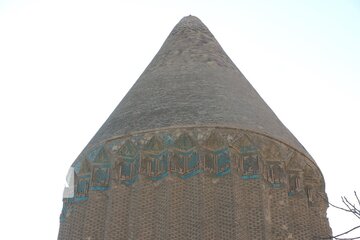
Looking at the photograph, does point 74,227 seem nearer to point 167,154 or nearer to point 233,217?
point 167,154

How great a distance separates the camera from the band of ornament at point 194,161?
10828 millimetres

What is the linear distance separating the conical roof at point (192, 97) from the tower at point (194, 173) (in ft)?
0.11

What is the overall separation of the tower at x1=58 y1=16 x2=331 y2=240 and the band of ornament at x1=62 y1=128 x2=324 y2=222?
2cm

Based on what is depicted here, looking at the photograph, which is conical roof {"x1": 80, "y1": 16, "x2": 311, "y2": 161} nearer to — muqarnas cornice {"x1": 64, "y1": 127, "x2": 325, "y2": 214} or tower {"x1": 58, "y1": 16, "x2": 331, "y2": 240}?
tower {"x1": 58, "y1": 16, "x2": 331, "y2": 240}


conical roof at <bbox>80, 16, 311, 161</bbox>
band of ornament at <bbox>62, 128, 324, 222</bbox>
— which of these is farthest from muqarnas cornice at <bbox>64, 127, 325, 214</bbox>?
conical roof at <bbox>80, 16, 311, 161</bbox>

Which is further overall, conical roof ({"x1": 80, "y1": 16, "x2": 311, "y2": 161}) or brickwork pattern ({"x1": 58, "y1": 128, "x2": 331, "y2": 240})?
conical roof ({"x1": 80, "y1": 16, "x2": 311, "y2": 161})

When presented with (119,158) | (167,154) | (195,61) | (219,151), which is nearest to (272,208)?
(219,151)

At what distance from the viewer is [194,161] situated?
35.8 feet

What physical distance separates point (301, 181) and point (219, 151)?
1.70 m

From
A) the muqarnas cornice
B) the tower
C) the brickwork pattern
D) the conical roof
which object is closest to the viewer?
the brickwork pattern

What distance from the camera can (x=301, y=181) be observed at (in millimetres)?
11414

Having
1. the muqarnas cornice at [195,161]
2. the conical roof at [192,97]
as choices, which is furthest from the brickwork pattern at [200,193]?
the conical roof at [192,97]

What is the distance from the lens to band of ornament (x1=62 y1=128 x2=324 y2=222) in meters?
10.8

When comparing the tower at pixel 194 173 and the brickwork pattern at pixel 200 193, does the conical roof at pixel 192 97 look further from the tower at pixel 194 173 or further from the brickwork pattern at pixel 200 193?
the brickwork pattern at pixel 200 193
